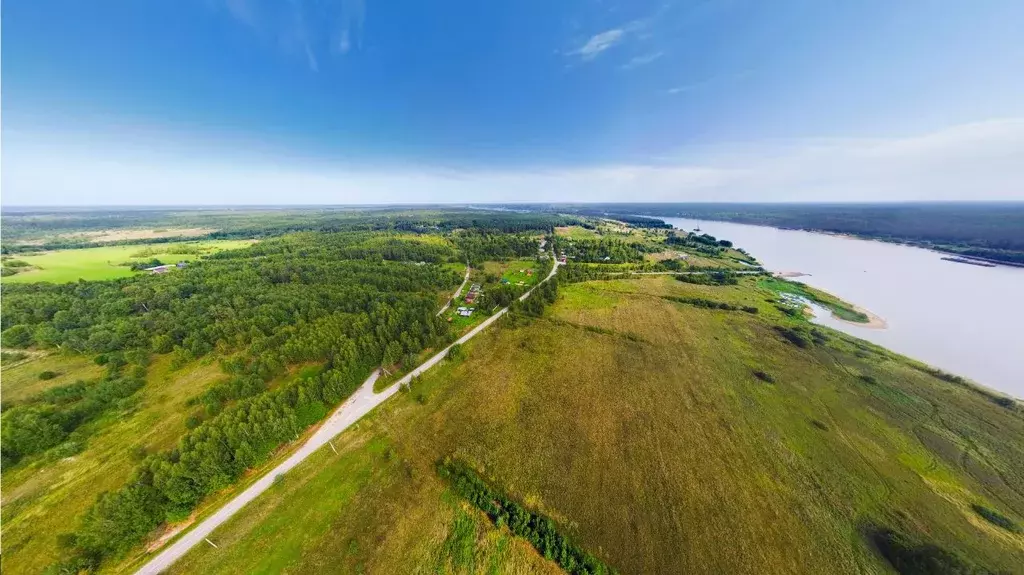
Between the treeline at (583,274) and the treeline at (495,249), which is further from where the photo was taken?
the treeline at (495,249)

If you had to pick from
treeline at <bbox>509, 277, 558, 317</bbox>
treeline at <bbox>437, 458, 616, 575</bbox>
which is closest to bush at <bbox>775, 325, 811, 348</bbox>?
treeline at <bbox>509, 277, 558, 317</bbox>

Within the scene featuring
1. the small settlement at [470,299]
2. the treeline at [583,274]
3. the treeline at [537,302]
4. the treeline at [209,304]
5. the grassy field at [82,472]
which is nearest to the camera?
the grassy field at [82,472]

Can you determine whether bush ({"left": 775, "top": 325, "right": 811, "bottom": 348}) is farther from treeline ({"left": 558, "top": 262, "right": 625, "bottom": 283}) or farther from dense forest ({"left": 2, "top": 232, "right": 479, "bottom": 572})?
dense forest ({"left": 2, "top": 232, "right": 479, "bottom": 572})

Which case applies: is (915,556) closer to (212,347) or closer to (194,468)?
(194,468)

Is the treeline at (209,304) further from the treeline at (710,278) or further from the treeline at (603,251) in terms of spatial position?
the treeline at (710,278)

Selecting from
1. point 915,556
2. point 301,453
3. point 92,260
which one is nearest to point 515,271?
point 301,453

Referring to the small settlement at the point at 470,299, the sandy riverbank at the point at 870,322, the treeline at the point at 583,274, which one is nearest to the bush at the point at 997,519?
the sandy riverbank at the point at 870,322

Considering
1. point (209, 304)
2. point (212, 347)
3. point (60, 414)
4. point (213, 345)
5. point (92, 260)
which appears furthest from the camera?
point (92, 260)
